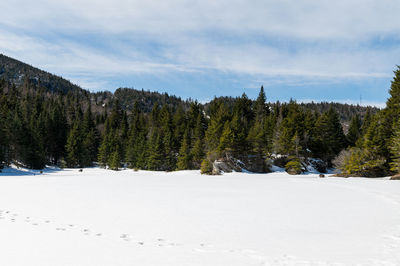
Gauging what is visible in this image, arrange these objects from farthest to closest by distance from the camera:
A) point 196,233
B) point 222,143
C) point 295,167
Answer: point 222,143 < point 295,167 < point 196,233

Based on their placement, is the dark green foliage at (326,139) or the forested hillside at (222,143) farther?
the dark green foliage at (326,139)

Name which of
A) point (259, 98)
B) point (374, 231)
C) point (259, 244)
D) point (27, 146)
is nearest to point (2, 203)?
point (259, 244)

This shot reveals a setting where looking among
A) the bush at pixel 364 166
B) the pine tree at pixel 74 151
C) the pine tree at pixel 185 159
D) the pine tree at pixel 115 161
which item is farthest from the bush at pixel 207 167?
the pine tree at pixel 74 151

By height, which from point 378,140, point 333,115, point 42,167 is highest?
point 333,115

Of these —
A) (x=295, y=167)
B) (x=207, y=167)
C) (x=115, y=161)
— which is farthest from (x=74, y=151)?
(x=295, y=167)

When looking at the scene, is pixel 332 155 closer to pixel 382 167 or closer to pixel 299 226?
pixel 382 167

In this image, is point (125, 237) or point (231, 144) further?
point (231, 144)

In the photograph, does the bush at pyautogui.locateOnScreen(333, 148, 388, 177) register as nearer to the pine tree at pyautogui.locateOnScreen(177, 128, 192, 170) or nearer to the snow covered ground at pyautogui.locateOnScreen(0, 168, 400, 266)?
the snow covered ground at pyautogui.locateOnScreen(0, 168, 400, 266)

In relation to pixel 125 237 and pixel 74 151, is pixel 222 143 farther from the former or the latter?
pixel 74 151

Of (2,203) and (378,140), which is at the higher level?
(378,140)

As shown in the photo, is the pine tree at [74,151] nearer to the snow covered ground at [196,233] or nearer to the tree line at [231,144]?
the tree line at [231,144]

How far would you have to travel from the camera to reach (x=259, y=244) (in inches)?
306

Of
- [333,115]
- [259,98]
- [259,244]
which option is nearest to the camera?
[259,244]

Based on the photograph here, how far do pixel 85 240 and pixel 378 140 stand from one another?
1616 inches
